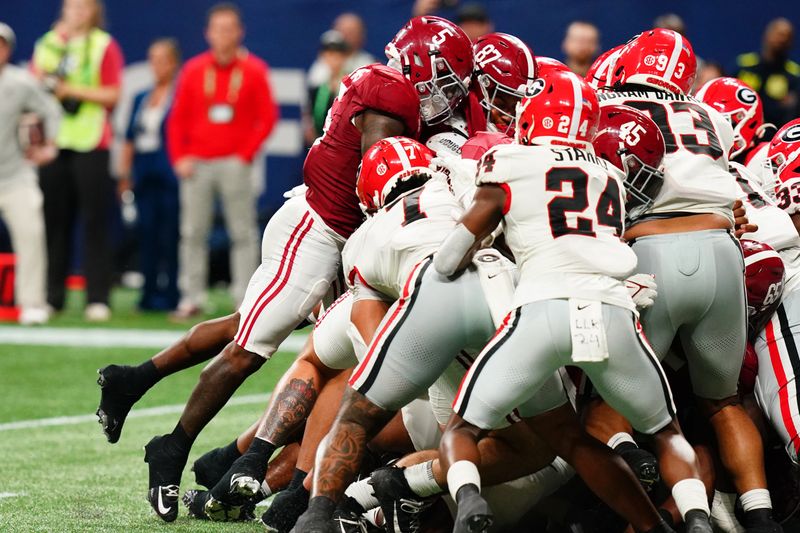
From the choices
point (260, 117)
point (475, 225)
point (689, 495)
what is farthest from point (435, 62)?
point (260, 117)

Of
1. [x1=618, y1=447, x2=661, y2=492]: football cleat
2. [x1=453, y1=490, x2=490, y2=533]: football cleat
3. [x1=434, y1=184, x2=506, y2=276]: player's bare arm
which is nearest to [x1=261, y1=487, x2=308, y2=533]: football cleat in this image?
[x1=453, y1=490, x2=490, y2=533]: football cleat

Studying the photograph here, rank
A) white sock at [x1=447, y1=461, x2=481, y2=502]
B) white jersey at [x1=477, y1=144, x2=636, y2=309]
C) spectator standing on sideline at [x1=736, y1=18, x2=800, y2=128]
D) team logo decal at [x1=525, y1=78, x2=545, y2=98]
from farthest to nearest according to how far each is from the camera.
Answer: spectator standing on sideline at [x1=736, y1=18, x2=800, y2=128]
team logo decal at [x1=525, y1=78, x2=545, y2=98]
white jersey at [x1=477, y1=144, x2=636, y2=309]
white sock at [x1=447, y1=461, x2=481, y2=502]

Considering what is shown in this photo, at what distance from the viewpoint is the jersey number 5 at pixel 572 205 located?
3959 millimetres

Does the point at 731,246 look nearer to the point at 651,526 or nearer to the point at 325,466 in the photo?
the point at 651,526

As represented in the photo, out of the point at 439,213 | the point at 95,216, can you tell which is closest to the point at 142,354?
the point at 95,216

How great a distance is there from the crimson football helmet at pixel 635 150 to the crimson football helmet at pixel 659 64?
43cm

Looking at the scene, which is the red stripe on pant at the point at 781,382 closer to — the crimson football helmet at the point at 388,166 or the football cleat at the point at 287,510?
the crimson football helmet at the point at 388,166

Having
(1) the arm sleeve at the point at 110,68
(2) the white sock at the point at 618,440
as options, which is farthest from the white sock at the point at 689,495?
(1) the arm sleeve at the point at 110,68

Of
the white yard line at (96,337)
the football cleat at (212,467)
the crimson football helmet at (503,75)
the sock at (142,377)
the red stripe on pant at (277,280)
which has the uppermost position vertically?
the crimson football helmet at (503,75)

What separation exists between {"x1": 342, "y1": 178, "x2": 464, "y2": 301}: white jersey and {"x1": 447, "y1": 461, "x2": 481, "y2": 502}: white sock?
71 cm

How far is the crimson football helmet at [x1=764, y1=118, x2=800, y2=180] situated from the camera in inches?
196

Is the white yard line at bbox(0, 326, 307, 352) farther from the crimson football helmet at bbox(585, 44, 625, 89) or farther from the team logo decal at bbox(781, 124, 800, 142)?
the team logo decal at bbox(781, 124, 800, 142)

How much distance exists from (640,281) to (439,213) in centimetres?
69

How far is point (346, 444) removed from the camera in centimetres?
415
